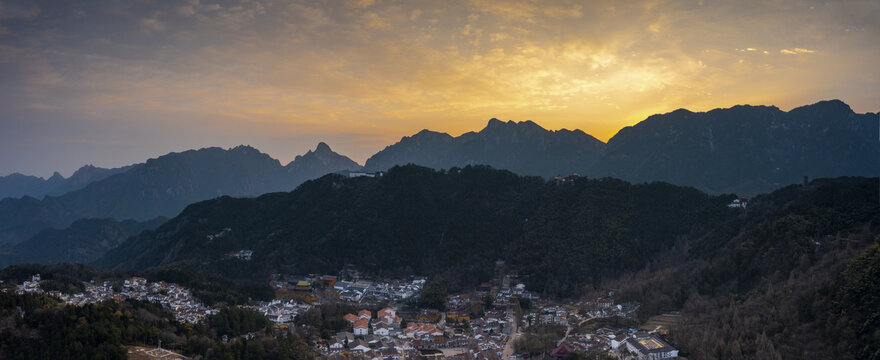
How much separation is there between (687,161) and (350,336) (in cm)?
9655

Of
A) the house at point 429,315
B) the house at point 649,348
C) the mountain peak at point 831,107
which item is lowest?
the house at point 429,315

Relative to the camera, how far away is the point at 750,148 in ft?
359

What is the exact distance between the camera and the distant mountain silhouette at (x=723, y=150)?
102 meters

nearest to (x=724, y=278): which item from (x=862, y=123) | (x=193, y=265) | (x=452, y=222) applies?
(x=452, y=222)

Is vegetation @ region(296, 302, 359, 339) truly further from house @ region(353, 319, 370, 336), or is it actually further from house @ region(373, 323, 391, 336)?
house @ region(373, 323, 391, 336)

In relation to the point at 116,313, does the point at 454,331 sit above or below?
below

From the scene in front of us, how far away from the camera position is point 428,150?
158875mm

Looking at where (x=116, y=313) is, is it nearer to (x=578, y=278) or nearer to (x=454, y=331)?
(x=454, y=331)

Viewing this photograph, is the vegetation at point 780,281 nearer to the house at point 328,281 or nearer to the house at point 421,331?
the house at point 421,331

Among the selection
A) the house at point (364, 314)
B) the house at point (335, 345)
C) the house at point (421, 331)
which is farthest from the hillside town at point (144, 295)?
the house at point (421, 331)

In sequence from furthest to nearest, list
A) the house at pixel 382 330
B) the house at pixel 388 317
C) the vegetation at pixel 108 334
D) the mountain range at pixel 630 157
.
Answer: the mountain range at pixel 630 157 → the house at pixel 388 317 → the house at pixel 382 330 → the vegetation at pixel 108 334

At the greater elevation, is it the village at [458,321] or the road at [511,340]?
the village at [458,321]

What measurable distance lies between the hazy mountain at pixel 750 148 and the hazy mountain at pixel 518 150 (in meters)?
12.6

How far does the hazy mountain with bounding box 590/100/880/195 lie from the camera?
3984 inches
